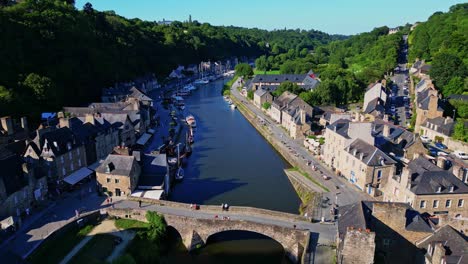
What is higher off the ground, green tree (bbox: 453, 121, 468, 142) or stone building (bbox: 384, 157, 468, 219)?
green tree (bbox: 453, 121, 468, 142)

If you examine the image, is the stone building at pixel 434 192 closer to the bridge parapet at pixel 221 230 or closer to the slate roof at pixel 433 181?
the slate roof at pixel 433 181

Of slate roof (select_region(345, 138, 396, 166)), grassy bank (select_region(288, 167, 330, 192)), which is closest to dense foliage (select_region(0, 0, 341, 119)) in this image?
grassy bank (select_region(288, 167, 330, 192))

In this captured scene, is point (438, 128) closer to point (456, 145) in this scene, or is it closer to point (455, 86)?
point (456, 145)

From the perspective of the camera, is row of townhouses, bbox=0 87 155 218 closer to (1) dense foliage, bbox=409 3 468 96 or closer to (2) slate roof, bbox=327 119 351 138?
(2) slate roof, bbox=327 119 351 138

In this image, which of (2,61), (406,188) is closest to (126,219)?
(406,188)

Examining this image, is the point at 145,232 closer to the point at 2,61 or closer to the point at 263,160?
the point at 263,160
